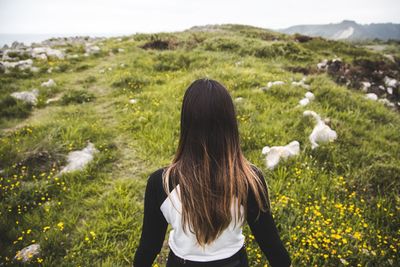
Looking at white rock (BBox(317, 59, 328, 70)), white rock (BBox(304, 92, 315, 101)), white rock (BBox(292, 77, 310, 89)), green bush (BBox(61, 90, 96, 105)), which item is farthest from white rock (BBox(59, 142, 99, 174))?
white rock (BBox(317, 59, 328, 70))

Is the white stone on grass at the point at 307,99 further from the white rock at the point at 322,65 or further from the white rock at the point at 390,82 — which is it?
the white rock at the point at 390,82

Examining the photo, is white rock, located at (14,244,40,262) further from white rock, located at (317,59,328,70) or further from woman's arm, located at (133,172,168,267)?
white rock, located at (317,59,328,70)

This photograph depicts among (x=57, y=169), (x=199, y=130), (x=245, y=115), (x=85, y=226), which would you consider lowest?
(x=85, y=226)

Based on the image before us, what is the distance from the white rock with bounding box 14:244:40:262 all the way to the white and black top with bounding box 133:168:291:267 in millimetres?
2161

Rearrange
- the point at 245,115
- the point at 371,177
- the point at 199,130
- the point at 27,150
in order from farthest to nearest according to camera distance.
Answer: the point at 245,115 → the point at 27,150 → the point at 371,177 → the point at 199,130

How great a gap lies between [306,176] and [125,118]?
4707 millimetres

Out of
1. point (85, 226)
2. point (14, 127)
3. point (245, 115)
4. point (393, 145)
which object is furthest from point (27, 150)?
point (393, 145)

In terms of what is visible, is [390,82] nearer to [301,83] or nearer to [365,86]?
[365,86]

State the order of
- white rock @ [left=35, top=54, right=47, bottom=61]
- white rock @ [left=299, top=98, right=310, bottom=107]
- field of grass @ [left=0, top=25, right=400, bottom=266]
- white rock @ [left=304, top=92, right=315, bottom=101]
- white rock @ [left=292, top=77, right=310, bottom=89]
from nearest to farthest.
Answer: field of grass @ [left=0, top=25, right=400, bottom=266], white rock @ [left=299, top=98, right=310, bottom=107], white rock @ [left=304, top=92, right=315, bottom=101], white rock @ [left=292, top=77, right=310, bottom=89], white rock @ [left=35, top=54, right=47, bottom=61]

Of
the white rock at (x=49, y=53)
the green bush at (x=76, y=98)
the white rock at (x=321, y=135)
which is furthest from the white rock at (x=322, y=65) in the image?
the white rock at (x=49, y=53)

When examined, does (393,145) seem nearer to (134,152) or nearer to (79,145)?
(134,152)

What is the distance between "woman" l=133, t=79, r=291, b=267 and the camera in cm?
178

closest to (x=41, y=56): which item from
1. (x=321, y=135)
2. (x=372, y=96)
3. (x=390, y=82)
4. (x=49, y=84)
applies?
(x=49, y=84)

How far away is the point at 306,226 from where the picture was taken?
364 cm
